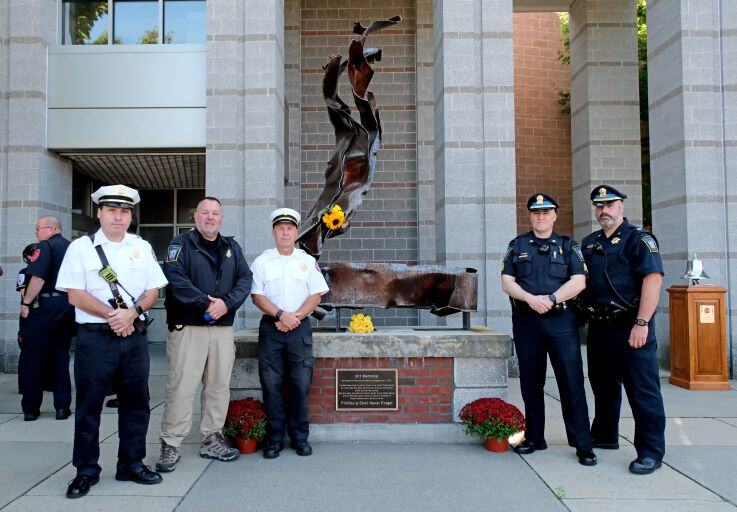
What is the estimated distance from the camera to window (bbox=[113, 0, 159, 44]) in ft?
32.7

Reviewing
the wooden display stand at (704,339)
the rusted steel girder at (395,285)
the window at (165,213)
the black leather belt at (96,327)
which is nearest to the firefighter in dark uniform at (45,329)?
the black leather belt at (96,327)

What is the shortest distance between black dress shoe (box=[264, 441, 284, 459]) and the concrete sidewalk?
0.06m

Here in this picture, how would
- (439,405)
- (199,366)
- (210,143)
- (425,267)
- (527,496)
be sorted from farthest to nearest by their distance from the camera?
1. (210,143)
2. (425,267)
3. (439,405)
4. (199,366)
5. (527,496)

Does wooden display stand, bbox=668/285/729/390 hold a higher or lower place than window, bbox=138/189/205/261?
lower

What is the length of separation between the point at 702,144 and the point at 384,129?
5847mm

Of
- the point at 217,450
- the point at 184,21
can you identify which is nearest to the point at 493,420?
the point at 217,450

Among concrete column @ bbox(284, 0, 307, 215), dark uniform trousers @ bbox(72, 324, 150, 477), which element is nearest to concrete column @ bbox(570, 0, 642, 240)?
concrete column @ bbox(284, 0, 307, 215)

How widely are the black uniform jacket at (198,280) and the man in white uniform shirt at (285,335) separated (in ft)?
0.72

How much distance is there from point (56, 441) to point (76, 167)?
6.92m

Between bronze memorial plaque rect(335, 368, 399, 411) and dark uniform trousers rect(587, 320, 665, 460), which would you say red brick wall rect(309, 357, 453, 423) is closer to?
bronze memorial plaque rect(335, 368, 399, 411)

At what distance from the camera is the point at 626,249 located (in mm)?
4727

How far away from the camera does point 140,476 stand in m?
4.13

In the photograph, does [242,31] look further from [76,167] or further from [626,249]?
[626,249]

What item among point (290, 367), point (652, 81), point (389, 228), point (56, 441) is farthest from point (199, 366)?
point (652, 81)
